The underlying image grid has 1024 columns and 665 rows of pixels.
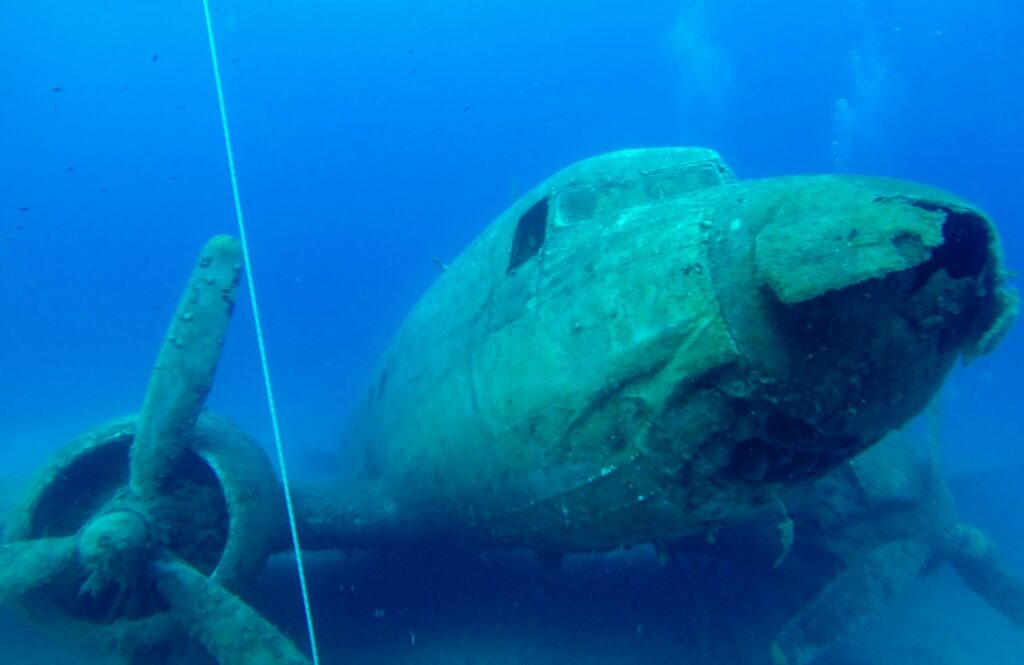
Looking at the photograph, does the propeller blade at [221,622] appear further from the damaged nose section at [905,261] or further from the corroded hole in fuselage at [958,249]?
the corroded hole in fuselage at [958,249]

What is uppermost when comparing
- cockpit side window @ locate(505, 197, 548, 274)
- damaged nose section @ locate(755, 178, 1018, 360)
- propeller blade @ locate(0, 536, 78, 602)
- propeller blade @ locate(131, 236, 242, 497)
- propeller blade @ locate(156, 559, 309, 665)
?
damaged nose section @ locate(755, 178, 1018, 360)

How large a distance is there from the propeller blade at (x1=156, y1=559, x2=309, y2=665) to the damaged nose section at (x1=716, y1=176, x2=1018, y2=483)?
403cm

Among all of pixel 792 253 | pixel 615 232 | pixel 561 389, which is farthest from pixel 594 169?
pixel 792 253

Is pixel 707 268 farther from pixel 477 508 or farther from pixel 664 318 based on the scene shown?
pixel 477 508

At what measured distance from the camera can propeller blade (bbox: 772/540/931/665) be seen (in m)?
6.46

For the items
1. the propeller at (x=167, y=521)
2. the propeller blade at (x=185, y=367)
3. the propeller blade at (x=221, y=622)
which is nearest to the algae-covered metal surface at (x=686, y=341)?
the propeller blade at (x=221, y=622)

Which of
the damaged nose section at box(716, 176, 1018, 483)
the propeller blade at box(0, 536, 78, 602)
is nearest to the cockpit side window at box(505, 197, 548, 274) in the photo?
the damaged nose section at box(716, 176, 1018, 483)

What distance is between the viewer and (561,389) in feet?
14.2

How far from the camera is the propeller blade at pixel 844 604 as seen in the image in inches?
254

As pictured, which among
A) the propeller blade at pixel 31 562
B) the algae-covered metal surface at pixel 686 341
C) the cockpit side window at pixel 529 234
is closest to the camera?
the algae-covered metal surface at pixel 686 341

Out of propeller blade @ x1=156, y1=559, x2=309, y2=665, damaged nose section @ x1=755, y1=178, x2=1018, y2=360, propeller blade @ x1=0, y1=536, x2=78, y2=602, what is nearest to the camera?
damaged nose section @ x1=755, y1=178, x2=1018, y2=360

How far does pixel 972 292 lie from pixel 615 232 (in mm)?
2129

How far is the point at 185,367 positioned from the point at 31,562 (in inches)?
76.8

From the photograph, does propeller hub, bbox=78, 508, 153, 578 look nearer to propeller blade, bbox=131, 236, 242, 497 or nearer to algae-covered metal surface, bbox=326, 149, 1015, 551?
propeller blade, bbox=131, 236, 242, 497
